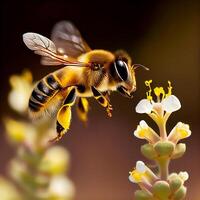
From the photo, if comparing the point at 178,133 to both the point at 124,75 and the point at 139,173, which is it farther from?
the point at 124,75

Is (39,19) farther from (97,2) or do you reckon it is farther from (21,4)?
(97,2)

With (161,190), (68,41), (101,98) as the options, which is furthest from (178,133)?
(68,41)

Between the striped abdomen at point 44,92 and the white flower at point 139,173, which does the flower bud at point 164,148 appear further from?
the striped abdomen at point 44,92

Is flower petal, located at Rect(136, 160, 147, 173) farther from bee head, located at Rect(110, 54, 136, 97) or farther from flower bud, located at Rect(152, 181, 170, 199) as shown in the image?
bee head, located at Rect(110, 54, 136, 97)

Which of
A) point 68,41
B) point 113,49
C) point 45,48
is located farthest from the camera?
point 113,49

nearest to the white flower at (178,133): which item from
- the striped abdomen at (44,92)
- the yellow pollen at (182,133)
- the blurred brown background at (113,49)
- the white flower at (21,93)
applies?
the yellow pollen at (182,133)

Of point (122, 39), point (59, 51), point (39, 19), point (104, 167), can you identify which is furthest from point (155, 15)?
point (59, 51)
